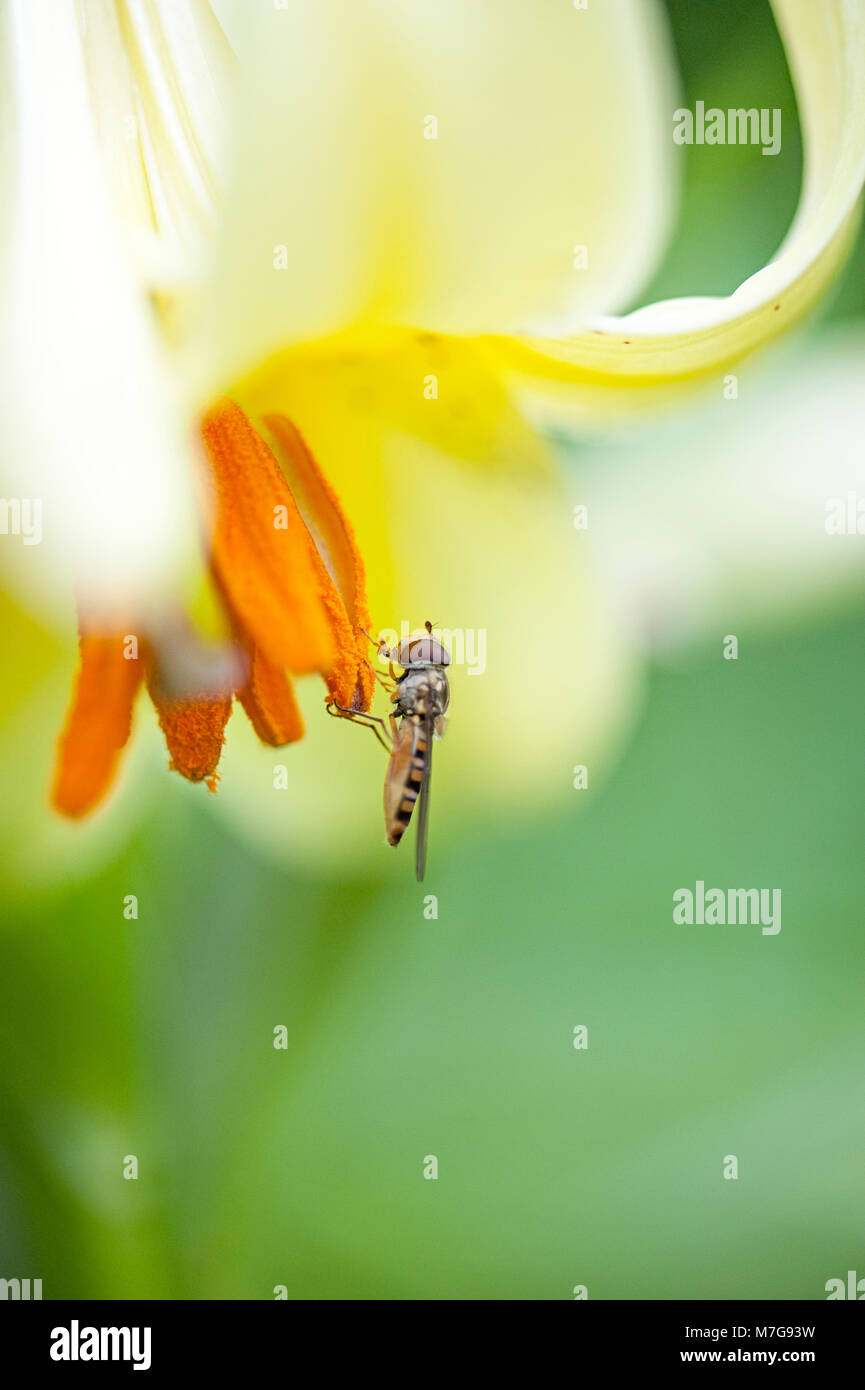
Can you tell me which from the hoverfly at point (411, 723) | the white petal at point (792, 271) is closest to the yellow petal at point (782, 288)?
the white petal at point (792, 271)

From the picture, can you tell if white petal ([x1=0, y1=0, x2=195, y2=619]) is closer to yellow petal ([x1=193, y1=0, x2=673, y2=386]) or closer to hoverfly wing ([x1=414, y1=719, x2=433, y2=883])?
yellow petal ([x1=193, y1=0, x2=673, y2=386])

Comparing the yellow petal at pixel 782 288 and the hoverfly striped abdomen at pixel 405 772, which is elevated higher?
the yellow petal at pixel 782 288

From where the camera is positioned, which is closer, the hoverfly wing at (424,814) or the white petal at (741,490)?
the hoverfly wing at (424,814)

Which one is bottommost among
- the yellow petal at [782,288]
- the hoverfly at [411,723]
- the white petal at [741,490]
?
the hoverfly at [411,723]

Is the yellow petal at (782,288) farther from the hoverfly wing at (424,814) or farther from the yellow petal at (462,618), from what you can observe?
the hoverfly wing at (424,814)

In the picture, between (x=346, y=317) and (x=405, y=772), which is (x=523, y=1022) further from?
(x=346, y=317)

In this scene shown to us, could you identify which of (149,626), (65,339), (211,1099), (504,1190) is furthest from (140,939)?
(65,339)

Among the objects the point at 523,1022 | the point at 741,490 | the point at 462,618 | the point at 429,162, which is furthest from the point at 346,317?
the point at 523,1022

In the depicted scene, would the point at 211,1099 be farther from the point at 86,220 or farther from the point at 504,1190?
the point at 86,220
